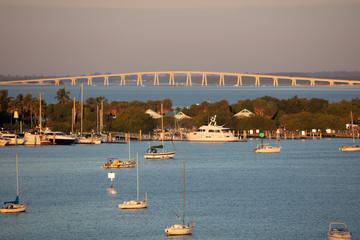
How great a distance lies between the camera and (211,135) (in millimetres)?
84250

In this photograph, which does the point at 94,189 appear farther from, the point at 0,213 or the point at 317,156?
the point at 317,156

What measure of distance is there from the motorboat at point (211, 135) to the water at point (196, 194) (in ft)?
49.7

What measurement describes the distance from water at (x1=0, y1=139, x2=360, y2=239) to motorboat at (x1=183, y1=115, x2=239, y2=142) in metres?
15.2

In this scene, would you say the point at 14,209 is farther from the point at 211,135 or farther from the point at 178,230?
the point at 211,135

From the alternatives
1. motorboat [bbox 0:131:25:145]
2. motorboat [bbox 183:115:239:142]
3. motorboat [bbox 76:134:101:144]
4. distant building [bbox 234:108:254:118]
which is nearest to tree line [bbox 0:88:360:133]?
distant building [bbox 234:108:254:118]

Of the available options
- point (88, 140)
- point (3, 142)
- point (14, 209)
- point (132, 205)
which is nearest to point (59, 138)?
point (88, 140)

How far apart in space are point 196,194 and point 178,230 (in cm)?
1183

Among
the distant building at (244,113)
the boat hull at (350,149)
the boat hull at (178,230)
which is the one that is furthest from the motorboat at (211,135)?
the boat hull at (178,230)

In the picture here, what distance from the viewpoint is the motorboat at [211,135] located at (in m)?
83.7

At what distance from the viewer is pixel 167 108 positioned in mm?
112938

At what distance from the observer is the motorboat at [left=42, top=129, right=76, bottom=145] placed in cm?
7581

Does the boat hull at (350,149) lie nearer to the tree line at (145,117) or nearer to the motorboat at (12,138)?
the tree line at (145,117)

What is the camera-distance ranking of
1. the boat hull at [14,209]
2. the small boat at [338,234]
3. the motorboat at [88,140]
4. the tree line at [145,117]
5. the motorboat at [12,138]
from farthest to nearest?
the tree line at [145,117], the motorboat at [88,140], the motorboat at [12,138], the boat hull at [14,209], the small boat at [338,234]

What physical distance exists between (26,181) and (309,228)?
74.3 feet
